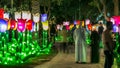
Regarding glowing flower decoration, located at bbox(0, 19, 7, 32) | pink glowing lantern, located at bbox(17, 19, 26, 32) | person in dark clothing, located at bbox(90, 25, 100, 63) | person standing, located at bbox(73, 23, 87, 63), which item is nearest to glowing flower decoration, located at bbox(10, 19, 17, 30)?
pink glowing lantern, located at bbox(17, 19, 26, 32)

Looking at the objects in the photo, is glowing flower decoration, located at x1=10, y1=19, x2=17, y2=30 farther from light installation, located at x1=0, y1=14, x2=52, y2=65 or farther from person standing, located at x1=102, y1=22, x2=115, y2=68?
person standing, located at x1=102, y1=22, x2=115, y2=68

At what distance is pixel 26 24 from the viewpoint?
22906mm

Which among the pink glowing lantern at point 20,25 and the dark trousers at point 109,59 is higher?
the pink glowing lantern at point 20,25

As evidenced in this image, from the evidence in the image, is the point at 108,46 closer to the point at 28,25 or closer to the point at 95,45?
the point at 95,45

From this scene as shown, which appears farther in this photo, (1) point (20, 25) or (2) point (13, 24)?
(2) point (13, 24)

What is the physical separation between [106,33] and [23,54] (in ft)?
20.5

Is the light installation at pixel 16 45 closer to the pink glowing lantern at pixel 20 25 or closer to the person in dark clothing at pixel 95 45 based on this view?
the pink glowing lantern at pixel 20 25

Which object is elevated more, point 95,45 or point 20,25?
point 20,25

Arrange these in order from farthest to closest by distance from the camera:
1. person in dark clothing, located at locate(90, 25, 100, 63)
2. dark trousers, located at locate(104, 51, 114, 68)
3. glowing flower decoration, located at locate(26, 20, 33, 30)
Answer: glowing flower decoration, located at locate(26, 20, 33, 30) → person in dark clothing, located at locate(90, 25, 100, 63) → dark trousers, located at locate(104, 51, 114, 68)

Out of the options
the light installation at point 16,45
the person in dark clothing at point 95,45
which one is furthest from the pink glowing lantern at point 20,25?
the person in dark clothing at point 95,45

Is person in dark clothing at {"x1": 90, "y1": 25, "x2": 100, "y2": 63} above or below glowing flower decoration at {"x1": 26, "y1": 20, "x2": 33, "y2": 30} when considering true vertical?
below

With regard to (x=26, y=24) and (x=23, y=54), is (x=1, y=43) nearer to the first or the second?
(x=23, y=54)

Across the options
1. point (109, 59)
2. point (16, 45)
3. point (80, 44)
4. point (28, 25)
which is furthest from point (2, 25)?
point (109, 59)

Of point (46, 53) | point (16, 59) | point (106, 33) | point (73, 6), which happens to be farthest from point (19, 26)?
point (73, 6)
